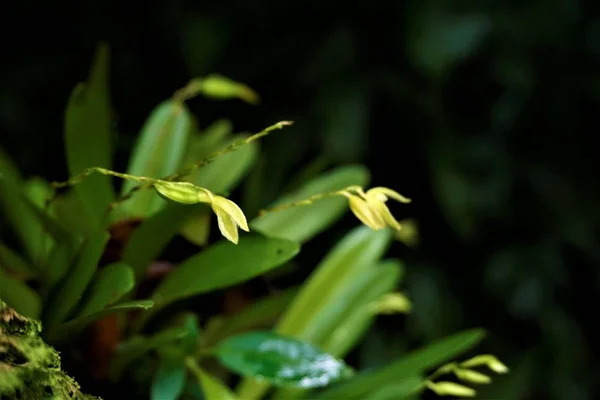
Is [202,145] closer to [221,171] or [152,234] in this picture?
[221,171]

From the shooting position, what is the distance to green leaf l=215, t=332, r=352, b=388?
0.42 meters

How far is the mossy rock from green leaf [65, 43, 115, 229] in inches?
6.8

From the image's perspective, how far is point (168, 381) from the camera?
1.35 feet

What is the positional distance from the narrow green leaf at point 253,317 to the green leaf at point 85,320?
0.16m

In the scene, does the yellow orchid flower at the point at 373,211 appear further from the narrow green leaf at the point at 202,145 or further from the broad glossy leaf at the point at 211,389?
→ the narrow green leaf at the point at 202,145

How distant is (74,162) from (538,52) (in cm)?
101

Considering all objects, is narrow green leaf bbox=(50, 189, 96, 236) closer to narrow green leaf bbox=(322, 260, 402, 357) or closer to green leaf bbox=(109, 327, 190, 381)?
green leaf bbox=(109, 327, 190, 381)

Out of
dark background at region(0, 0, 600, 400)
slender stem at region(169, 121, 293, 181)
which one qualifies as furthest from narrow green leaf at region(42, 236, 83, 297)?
dark background at region(0, 0, 600, 400)

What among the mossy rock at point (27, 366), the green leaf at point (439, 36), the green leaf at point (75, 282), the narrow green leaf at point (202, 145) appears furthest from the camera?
the green leaf at point (439, 36)

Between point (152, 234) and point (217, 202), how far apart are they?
133 millimetres

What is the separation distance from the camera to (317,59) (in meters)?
1.19

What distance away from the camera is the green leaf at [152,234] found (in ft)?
1.32

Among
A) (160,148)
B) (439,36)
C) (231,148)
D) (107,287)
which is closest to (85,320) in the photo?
(107,287)

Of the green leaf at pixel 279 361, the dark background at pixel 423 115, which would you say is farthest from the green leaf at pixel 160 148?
the dark background at pixel 423 115
